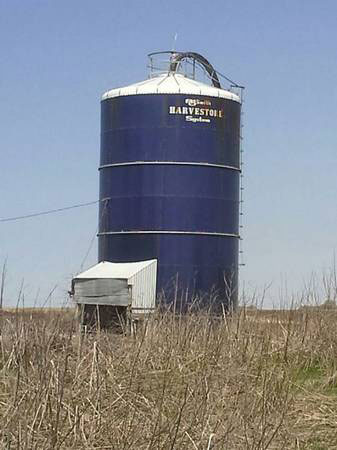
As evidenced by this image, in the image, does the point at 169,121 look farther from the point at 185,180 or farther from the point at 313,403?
the point at 313,403

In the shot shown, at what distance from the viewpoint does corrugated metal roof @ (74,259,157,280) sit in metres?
23.3

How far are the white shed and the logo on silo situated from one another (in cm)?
378

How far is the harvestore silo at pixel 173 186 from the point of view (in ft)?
78.4

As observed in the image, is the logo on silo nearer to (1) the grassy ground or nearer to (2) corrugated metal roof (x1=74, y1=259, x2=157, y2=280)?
(2) corrugated metal roof (x1=74, y1=259, x2=157, y2=280)

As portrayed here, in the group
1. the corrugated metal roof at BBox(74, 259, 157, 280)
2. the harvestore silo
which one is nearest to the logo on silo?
the harvestore silo

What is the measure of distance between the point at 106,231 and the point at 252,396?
56.7ft

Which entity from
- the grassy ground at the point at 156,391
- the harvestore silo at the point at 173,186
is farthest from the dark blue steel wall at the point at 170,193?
the grassy ground at the point at 156,391

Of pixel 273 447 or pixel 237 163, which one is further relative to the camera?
pixel 237 163

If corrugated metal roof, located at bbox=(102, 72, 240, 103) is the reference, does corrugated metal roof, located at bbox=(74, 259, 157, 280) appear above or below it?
below

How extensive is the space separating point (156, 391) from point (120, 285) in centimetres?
1527

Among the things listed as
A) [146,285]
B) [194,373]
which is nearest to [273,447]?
[194,373]

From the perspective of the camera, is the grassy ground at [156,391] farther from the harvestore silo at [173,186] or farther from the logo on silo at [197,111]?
the logo on silo at [197,111]

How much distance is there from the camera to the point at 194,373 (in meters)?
8.41

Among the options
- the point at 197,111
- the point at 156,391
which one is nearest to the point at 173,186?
the point at 197,111
